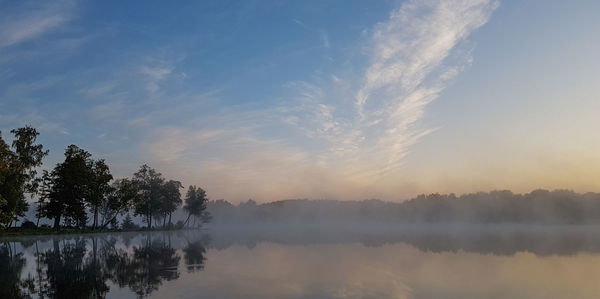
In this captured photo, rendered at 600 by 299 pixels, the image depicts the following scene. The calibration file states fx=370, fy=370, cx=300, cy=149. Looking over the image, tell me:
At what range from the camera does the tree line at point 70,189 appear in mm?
58719

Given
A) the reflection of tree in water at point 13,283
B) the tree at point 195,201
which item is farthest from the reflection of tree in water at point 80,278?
the tree at point 195,201

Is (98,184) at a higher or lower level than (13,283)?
higher

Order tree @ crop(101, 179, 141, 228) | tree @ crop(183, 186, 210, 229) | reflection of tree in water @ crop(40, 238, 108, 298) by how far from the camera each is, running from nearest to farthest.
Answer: reflection of tree in water @ crop(40, 238, 108, 298) → tree @ crop(101, 179, 141, 228) → tree @ crop(183, 186, 210, 229)

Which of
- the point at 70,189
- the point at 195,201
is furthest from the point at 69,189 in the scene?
the point at 195,201

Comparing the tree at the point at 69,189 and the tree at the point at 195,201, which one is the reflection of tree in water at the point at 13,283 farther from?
the tree at the point at 195,201

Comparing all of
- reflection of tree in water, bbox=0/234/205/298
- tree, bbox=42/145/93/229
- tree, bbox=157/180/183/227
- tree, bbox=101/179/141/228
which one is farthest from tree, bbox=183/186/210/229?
reflection of tree in water, bbox=0/234/205/298

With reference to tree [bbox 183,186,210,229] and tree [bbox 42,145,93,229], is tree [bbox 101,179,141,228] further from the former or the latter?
tree [bbox 183,186,210,229]

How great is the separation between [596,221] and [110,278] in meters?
229

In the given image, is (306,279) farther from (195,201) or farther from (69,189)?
(195,201)

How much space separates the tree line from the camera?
58.7 m

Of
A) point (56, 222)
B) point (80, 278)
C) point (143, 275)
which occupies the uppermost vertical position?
Answer: point (56, 222)

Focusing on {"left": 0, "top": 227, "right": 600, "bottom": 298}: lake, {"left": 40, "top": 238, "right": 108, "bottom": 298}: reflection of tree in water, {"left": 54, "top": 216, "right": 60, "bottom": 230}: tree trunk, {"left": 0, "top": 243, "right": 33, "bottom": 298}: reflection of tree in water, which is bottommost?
{"left": 0, "top": 227, "right": 600, "bottom": 298}: lake

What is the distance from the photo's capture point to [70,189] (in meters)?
79.6

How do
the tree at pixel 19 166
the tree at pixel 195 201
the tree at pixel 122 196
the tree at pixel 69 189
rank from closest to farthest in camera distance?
the tree at pixel 19 166
the tree at pixel 69 189
the tree at pixel 122 196
the tree at pixel 195 201
